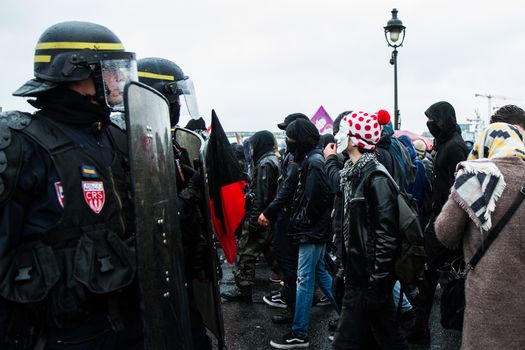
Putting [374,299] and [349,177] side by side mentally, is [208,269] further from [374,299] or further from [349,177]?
[349,177]

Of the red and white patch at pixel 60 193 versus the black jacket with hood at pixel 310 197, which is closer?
the red and white patch at pixel 60 193

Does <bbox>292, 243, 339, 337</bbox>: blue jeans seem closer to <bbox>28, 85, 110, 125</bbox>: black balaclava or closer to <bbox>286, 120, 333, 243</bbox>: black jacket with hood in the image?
<bbox>286, 120, 333, 243</bbox>: black jacket with hood

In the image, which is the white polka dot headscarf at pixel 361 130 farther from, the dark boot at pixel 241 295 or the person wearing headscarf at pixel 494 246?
the dark boot at pixel 241 295

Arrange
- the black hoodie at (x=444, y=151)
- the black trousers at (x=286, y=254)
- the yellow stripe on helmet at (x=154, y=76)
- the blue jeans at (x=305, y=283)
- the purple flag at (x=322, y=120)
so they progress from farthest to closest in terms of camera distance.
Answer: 1. the purple flag at (x=322, y=120)
2. the black trousers at (x=286, y=254)
3. the black hoodie at (x=444, y=151)
4. the blue jeans at (x=305, y=283)
5. the yellow stripe on helmet at (x=154, y=76)

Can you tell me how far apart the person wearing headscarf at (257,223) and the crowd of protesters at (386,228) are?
39 centimetres

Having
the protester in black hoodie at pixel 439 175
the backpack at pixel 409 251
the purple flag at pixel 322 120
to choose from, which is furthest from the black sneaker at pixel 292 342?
the purple flag at pixel 322 120

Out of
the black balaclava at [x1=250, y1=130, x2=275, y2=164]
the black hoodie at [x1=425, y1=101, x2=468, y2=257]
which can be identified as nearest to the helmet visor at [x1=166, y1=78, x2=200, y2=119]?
the black hoodie at [x1=425, y1=101, x2=468, y2=257]

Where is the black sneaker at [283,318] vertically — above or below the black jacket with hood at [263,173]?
below

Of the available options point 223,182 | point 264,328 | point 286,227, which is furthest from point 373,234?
point 264,328

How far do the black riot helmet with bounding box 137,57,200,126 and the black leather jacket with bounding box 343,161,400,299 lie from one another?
51.6 inches

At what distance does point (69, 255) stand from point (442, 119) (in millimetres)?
4284

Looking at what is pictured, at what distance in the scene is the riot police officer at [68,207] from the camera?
193 centimetres

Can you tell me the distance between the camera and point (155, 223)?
6.81 ft

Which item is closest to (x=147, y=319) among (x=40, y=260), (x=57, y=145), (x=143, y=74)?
(x=40, y=260)
